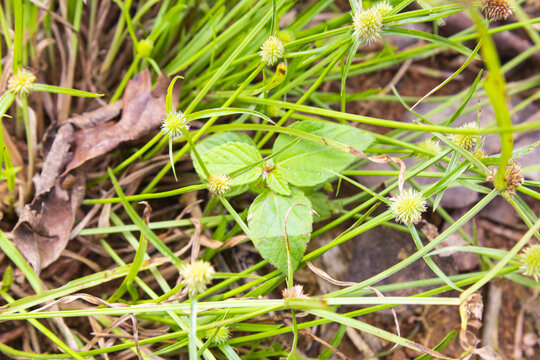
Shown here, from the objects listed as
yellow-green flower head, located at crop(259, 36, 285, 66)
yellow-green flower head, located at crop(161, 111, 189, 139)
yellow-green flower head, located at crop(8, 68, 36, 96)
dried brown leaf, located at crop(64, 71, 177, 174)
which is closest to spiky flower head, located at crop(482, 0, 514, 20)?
yellow-green flower head, located at crop(259, 36, 285, 66)

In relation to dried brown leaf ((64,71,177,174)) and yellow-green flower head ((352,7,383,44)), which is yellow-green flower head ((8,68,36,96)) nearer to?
dried brown leaf ((64,71,177,174))

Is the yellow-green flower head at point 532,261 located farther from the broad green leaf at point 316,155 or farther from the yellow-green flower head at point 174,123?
the yellow-green flower head at point 174,123

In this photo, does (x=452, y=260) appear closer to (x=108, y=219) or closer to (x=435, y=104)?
(x=435, y=104)

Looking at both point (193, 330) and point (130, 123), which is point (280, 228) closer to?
point (193, 330)

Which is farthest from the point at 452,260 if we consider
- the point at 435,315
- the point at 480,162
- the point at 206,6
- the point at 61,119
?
the point at 61,119

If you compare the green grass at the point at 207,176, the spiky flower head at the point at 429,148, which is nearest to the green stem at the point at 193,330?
the green grass at the point at 207,176
